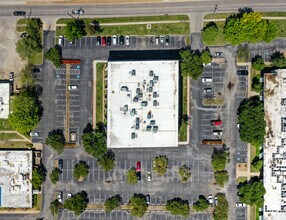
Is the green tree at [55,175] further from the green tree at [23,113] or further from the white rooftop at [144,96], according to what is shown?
the white rooftop at [144,96]

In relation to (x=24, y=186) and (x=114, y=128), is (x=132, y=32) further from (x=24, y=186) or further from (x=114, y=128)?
(x=24, y=186)

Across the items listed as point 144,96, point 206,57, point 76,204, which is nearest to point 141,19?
point 206,57

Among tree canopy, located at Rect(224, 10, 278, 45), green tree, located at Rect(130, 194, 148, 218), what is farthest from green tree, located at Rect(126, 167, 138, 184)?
tree canopy, located at Rect(224, 10, 278, 45)

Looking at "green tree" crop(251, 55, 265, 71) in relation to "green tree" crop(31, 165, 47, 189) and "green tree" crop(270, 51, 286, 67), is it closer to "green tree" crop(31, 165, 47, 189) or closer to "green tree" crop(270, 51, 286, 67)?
"green tree" crop(270, 51, 286, 67)

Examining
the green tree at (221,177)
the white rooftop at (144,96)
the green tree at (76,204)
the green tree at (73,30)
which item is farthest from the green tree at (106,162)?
the green tree at (73,30)

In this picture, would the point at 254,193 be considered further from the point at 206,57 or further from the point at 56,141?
the point at 56,141

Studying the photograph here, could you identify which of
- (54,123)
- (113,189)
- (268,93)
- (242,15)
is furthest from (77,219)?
(242,15)
